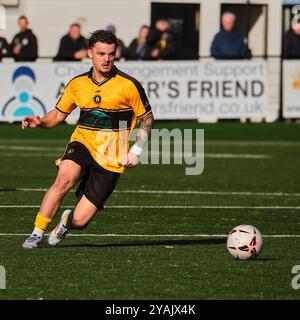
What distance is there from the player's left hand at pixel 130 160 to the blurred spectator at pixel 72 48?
14969mm

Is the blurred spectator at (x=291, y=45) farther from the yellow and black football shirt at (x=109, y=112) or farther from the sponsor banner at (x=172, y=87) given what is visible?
the yellow and black football shirt at (x=109, y=112)

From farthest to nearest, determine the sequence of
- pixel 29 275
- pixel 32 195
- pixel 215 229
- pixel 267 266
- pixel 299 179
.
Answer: pixel 299 179 < pixel 32 195 < pixel 215 229 < pixel 267 266 < pixel 29 275

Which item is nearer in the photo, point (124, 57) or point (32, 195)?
point (32, 195)

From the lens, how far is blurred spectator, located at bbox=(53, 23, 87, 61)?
86.0 feet

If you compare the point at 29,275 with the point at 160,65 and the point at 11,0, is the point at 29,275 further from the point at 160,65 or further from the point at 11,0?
the point at 11,0

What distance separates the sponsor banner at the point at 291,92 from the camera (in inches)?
1032

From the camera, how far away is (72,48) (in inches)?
1049

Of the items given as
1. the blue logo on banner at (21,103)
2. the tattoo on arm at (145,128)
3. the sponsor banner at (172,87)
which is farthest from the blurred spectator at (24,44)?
the tattoo on arm at (145,128)

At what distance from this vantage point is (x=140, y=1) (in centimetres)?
3269

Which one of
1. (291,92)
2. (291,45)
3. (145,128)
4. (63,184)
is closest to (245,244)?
(145,128)

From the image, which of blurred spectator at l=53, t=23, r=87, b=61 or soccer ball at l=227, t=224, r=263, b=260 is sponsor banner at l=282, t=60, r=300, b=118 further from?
soccer ball at l=227, t=224, r=263, b=260

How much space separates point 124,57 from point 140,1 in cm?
655

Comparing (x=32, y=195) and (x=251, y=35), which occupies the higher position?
(x=251, y=35)

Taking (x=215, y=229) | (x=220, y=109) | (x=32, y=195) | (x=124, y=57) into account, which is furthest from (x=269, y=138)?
(x=215, y=229)
